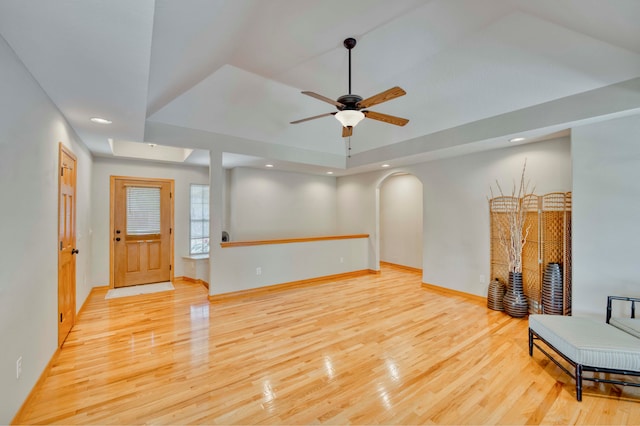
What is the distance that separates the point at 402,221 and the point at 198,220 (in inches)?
197

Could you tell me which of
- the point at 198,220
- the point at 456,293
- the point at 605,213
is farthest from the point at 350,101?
the point at 198,220

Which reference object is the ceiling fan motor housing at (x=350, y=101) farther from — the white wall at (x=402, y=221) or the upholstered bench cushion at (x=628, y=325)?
the white wall at (x=402, y=221)

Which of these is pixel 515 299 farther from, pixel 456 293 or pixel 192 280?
pixel 192 280

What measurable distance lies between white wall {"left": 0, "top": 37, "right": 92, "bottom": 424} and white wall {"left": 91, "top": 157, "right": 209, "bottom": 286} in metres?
2.51

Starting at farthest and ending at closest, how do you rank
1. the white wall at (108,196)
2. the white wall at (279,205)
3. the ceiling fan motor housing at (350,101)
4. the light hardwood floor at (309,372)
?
the white wall at (279,205) → the white wall at (108,196) → the ceiling fan motor housing at (350,101) → the light hardwood floor at (309,372)

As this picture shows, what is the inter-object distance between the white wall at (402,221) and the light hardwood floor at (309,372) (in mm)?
2940

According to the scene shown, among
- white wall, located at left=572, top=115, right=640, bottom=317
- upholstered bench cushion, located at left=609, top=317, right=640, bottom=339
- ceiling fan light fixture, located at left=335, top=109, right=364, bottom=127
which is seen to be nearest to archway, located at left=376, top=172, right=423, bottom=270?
white wall, located at left=572, top=115, right=640, bottom=317

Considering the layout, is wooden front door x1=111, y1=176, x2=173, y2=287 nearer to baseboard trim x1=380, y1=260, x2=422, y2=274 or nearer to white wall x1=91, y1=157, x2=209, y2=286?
white wall x1=91, y1=157, x2=209, y2=286

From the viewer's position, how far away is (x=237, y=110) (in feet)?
13.8

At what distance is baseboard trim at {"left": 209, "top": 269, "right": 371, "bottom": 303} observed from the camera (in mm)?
4527

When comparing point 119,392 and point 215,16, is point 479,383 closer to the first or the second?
point 119,392

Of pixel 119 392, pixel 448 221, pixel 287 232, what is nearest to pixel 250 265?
pixel 287 232

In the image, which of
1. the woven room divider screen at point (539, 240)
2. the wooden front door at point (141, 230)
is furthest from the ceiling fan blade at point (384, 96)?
the wooden front door at point (141, 230)

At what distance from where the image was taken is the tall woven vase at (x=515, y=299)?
3828 mm
